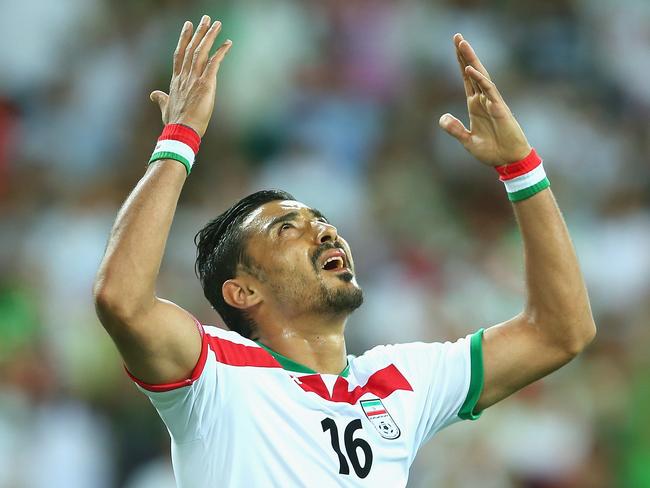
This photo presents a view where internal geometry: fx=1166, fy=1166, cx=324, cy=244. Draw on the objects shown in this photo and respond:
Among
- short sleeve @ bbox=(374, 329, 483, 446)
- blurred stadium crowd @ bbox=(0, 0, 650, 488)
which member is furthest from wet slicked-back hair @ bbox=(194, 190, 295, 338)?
blurred stadium crowd @ bbox=(0, 0, 650, 488)

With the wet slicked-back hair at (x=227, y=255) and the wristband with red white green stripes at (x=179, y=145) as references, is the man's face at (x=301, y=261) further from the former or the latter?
the wristband with red white green stripes at (x=179, y=145)

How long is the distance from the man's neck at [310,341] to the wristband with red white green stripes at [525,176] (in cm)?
81

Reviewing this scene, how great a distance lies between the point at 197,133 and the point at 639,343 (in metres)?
5.19

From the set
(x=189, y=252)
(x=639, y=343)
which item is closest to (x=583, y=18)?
(x=639, y=343)

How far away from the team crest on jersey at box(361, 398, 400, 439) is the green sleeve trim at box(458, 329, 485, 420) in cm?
38

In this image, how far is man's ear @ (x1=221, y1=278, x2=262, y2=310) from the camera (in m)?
4.43

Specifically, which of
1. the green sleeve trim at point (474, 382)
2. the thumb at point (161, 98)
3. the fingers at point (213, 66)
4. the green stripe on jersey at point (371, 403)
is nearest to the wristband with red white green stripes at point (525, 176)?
→ the green sleeve trim at point (474, 382)

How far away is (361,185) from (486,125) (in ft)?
17.2

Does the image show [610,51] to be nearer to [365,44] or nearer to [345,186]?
[365,44]

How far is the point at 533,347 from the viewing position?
4.41 m

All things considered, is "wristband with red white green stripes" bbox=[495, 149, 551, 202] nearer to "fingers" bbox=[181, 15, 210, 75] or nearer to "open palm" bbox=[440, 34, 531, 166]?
"open palm" bbox=[440, 34, 531, 166]

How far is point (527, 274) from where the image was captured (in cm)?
442

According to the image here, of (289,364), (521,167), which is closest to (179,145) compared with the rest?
(289,364)

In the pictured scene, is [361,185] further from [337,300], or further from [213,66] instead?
[213,66]
